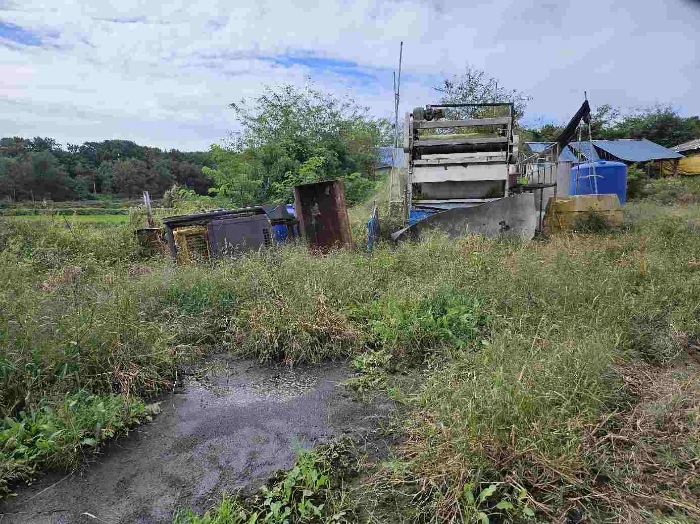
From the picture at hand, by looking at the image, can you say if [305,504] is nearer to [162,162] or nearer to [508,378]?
[508,378]

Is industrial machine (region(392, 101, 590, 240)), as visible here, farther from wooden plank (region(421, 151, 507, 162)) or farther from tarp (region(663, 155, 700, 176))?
tarp (region(663, 155, 700, 176))

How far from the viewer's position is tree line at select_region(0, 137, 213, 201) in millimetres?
30156

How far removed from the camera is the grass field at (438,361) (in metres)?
2.12

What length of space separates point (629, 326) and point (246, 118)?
13.8 metres

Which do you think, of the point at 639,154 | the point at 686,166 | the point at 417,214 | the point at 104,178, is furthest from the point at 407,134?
the point at 104,178

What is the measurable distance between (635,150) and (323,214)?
23.7 metres

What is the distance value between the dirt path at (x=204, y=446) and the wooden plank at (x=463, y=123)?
595cm

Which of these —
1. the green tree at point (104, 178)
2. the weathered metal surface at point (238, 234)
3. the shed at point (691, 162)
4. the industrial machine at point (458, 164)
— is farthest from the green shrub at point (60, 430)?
the green tree at point (104, 178)

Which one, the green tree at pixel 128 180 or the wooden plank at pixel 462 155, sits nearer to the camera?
the wooden plank at pixel 462 155

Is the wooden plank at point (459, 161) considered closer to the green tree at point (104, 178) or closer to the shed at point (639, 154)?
the shed at point (639, 154)

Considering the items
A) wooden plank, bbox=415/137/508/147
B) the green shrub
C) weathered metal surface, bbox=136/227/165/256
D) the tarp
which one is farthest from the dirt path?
the tarp

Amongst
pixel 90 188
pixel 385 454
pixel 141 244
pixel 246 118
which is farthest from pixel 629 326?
pixel 90 188

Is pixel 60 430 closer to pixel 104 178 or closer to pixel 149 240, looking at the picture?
pixel 149 240

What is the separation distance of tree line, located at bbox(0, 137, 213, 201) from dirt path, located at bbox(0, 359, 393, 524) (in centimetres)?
2848
